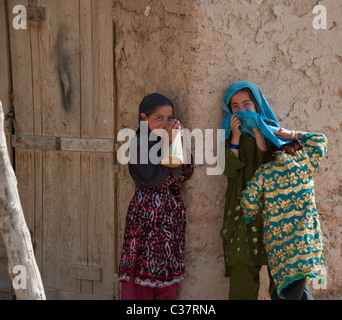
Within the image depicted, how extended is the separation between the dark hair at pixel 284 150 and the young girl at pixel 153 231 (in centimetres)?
51

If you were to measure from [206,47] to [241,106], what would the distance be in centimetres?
44

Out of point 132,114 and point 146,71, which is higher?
point 146,71

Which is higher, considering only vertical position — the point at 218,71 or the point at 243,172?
the point at 218,71

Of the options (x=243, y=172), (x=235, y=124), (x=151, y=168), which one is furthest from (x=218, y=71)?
(x=151, y=168)

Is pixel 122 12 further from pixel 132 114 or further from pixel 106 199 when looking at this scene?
pixel 106 199

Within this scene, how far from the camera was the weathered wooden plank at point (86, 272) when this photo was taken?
146 inches

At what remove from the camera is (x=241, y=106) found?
303 centimetres

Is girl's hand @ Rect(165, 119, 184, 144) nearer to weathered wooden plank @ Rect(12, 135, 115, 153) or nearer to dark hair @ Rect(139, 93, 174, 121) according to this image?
dark hair @ Rect(139, 93, 174, 121)

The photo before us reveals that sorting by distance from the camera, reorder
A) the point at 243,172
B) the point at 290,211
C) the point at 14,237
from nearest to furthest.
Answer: the point at 14,237 < the point at 290,211 < the point at 243,172

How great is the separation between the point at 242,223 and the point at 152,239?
21.5 inches

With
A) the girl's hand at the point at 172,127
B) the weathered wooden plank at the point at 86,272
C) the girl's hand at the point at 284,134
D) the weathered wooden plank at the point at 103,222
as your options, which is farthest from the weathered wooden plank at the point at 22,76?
the girl's hand at the point at 284,134

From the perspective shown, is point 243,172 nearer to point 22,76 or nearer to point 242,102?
point 242,102

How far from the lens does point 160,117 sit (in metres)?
3.01
